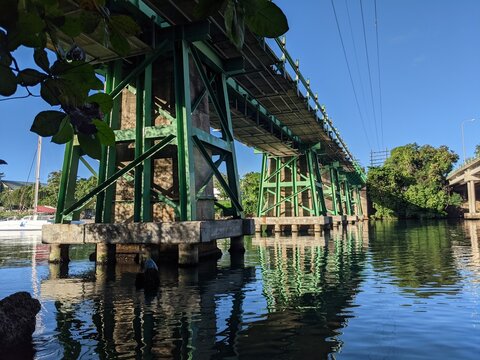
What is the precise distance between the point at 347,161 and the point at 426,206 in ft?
81.2

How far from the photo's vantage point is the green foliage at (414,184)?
218 ft

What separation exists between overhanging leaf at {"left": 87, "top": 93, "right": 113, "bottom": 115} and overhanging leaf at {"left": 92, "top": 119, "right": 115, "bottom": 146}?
62mm

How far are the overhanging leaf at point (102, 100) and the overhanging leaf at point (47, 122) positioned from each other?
143 mm

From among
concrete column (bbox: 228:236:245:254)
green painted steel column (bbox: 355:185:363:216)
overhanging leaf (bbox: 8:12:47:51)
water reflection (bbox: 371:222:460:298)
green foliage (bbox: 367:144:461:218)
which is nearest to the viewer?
overhanging leaf (bbox: 8:12:47:51)

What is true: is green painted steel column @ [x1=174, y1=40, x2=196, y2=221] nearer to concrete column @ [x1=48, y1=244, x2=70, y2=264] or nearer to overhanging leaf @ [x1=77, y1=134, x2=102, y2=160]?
concrete column @ [x1=48, y1=244, x2=70, y2=264]

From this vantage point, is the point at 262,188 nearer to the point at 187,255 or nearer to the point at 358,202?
the point at 187,255

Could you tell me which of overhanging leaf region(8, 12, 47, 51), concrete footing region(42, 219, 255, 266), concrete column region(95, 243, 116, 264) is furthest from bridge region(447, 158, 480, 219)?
overhanging leaf region(8, 12, 47, 51)

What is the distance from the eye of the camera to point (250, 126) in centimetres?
2639

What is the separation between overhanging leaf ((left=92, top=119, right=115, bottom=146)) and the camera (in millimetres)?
1788

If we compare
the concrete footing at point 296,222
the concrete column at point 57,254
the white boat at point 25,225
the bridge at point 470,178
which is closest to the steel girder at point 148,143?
the concrete column at point 57,254

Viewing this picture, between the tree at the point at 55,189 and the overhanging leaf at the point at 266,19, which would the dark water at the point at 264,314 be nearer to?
the overhanging leaf at the point at 266,19

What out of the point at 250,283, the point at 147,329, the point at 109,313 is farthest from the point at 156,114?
the point at 147,329

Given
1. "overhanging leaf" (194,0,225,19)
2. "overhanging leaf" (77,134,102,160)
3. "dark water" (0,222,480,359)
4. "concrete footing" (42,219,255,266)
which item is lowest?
"dark water" (0,222,480,359)

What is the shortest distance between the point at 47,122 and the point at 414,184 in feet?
249
